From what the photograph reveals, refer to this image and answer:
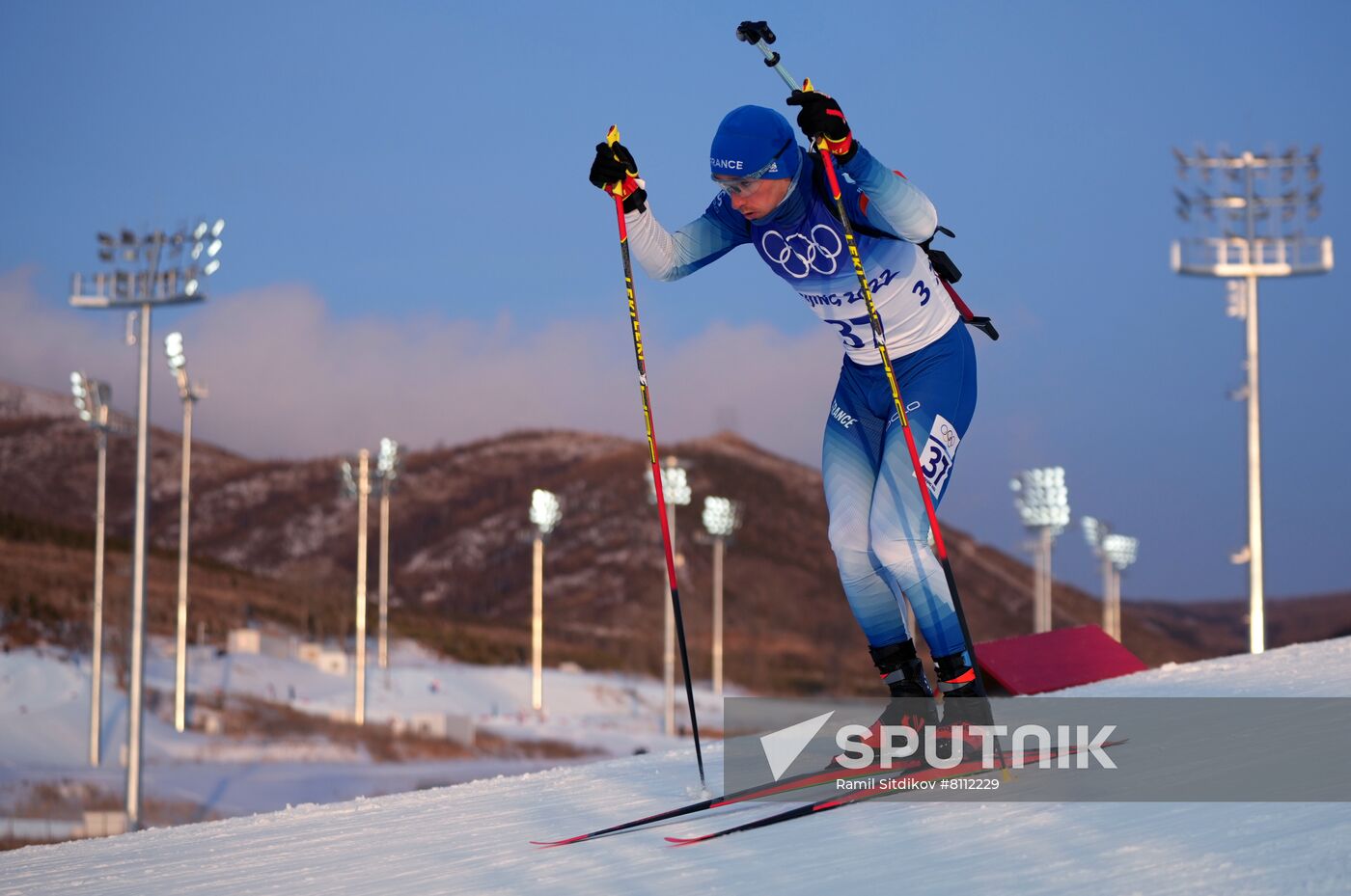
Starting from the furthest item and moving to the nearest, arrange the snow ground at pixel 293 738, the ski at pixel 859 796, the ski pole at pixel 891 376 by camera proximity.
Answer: the snow ground at pixel 293 738, the ski pole at pixel 891 376, the ski at pixel 859 796

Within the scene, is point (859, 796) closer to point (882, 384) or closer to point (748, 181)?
point (882, 384)

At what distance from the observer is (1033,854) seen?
10.4 feet

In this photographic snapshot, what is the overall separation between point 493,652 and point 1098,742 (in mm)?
64942

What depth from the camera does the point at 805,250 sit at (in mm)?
4719

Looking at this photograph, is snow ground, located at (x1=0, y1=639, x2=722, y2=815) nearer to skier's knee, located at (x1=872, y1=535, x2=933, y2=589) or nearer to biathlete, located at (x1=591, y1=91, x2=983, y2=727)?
biathlete, located at (x1=591, y1=91, x2=983, y2=727)

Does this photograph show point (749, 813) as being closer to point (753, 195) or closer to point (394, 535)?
point (753, 195)

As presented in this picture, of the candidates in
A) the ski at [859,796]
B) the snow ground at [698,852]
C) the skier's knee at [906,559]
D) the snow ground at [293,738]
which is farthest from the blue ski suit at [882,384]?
the snow ground at [293,738]

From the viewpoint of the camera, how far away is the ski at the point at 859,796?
3.81 metres

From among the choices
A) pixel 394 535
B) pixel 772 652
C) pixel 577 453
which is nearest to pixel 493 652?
pixel 772 652

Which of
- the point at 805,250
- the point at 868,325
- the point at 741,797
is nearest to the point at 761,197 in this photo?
the point at 805,250

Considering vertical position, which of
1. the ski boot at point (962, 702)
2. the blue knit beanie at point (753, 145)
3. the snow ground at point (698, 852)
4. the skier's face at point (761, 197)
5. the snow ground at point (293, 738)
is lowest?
the snow ground at point (293, 738)

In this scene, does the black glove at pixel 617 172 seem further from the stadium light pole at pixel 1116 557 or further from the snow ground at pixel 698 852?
the stadium light pole at pixel 1116 557

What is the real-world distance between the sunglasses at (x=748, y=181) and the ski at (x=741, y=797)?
69.9 inches

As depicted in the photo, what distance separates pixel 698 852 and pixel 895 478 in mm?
1435
